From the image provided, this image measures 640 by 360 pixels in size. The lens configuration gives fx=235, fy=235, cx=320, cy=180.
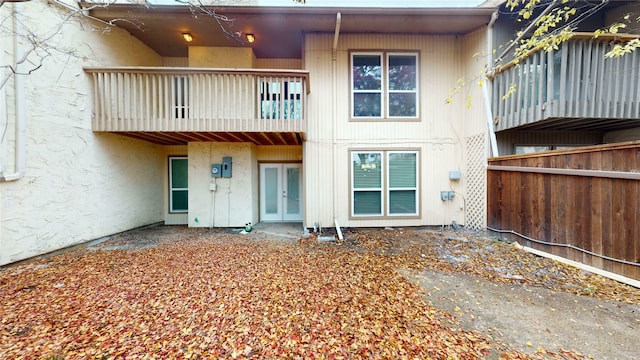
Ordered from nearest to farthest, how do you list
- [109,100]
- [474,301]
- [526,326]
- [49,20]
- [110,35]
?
[526,326] → [474,301] → [49,20] → [109,100] → [110,35]

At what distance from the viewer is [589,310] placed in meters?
2.75

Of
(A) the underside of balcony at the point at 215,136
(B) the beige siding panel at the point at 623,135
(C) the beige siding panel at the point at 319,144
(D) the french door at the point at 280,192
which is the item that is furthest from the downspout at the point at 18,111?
(B) the beige siding panel at the point at 623,135

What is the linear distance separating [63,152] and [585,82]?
10.6 m

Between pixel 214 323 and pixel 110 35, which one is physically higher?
pixel 110 35

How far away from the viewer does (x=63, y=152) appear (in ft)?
16.1

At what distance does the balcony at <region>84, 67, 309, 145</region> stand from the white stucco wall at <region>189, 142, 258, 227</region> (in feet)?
4.76

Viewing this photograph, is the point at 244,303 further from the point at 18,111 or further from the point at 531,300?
the point at 18,111

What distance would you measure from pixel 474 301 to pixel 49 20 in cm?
876

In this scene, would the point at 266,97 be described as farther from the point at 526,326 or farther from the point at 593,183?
the point at 593,183

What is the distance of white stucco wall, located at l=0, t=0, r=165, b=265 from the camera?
415 cm

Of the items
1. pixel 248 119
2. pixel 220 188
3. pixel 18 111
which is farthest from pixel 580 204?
pixel 18 111

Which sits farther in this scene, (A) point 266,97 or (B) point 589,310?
(A) point 266,97

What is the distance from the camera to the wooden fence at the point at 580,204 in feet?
10.9

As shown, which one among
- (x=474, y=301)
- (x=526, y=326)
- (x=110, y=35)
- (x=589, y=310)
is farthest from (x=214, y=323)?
(x=110, y=35)
